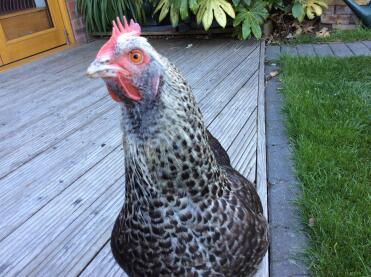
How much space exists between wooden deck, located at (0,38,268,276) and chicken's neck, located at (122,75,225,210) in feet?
2.50

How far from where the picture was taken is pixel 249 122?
2703mm

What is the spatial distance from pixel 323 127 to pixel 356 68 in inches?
54.9

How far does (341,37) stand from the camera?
4.73 meters

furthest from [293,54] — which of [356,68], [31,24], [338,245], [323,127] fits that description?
[31,24]

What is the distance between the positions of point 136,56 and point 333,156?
180 centimetres

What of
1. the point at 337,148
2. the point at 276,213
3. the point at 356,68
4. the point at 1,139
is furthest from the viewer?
the point at 356,68

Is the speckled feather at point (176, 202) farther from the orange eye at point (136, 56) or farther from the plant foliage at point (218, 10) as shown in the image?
the plant foliage at point (218, 10)

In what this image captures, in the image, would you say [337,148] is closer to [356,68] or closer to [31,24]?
[356,68]

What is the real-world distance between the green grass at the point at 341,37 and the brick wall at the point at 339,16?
0.77 ft

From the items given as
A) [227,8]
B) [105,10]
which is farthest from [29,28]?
[227,8]

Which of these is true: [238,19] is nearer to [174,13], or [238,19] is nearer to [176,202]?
[174,13]

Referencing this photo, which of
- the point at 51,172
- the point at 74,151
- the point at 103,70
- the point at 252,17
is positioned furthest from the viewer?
the point at 252,17

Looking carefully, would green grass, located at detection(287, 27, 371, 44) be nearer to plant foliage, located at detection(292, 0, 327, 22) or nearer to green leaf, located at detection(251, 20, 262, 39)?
plant foliage, located at detection(292, 0, 327, 22)

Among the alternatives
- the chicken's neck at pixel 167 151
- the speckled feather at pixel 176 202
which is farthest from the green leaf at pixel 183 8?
the chicken's neck at pixel 167 151
